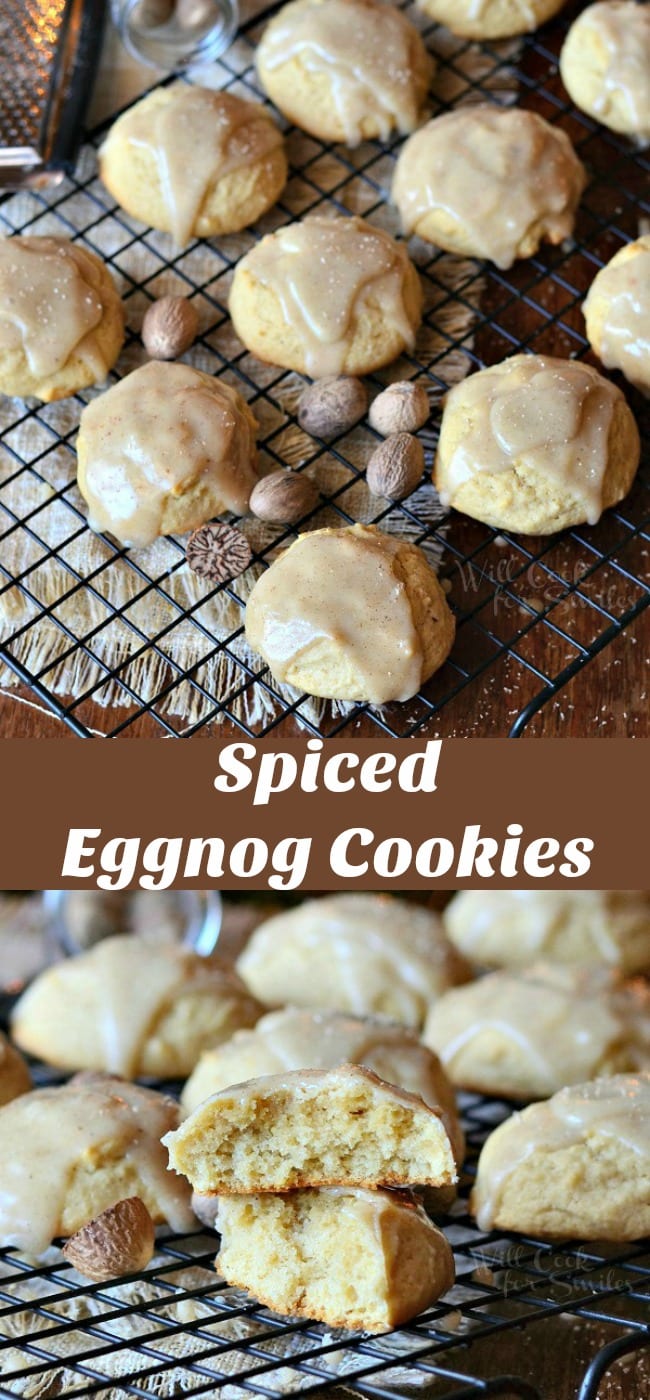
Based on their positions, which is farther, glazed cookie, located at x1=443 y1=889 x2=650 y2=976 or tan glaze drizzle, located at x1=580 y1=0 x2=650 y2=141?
tan glaze drizzle, located at x1=580 y1=0 x2=650 y2=141

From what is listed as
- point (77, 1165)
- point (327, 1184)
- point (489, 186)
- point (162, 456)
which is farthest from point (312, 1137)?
point (489, 186)

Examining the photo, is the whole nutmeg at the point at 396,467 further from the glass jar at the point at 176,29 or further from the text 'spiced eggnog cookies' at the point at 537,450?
the glass jar at the point at 176,29

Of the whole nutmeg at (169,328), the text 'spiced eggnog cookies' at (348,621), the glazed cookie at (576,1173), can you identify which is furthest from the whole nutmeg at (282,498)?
the glazed cookie at (576,1173)

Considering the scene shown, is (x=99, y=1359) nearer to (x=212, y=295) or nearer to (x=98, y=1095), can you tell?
(x=98, y=1095)

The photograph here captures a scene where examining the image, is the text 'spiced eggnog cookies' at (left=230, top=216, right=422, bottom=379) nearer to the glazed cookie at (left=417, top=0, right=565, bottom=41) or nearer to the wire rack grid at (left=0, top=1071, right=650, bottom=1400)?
the glazed cookie at (left=417, top=0, right=565, bottom=41)

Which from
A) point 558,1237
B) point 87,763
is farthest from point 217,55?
point 558,1237

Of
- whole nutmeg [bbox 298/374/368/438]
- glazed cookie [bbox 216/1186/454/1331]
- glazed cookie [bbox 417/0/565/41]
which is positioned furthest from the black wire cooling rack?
glazed cookie [bbox 216/1186/454/1331]

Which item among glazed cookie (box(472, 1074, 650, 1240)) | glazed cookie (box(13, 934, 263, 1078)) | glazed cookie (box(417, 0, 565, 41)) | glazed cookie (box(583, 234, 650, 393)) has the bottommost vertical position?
glazed cookie (box(13, 934, 263, 1078))

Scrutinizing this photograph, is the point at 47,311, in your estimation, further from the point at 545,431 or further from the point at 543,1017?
the point at 543,1017
